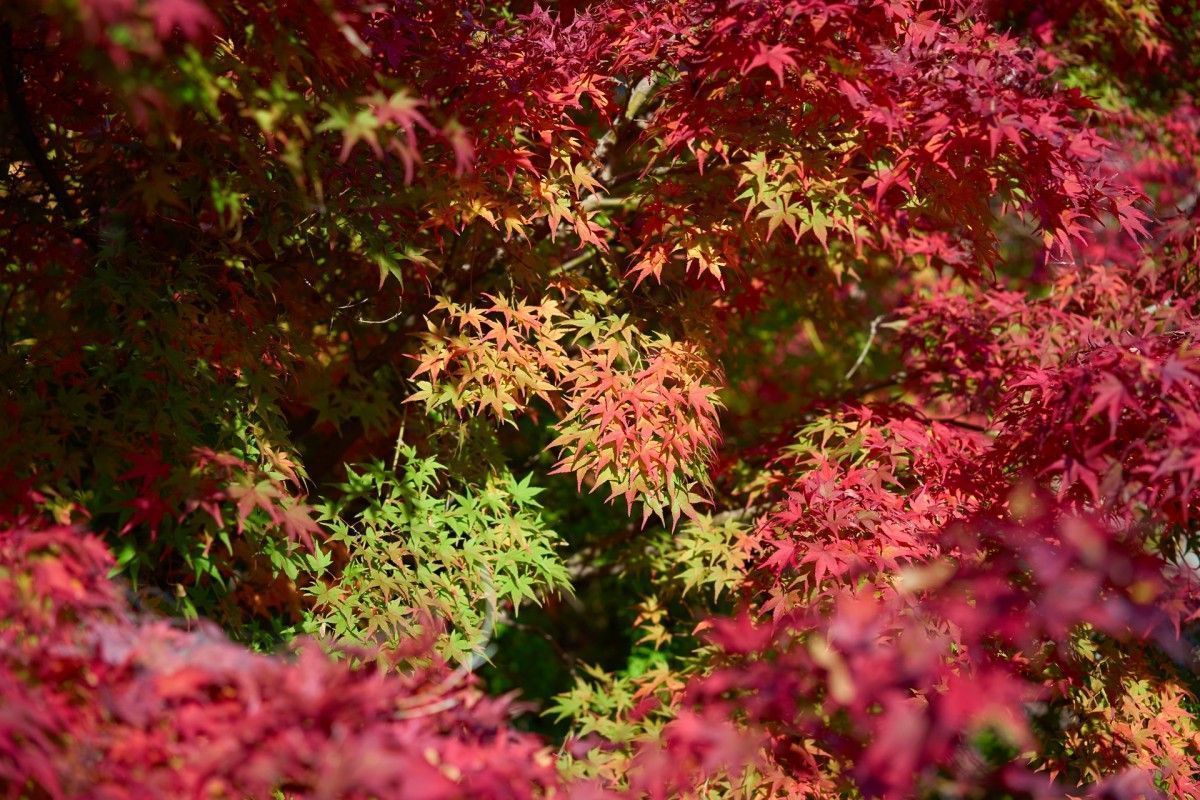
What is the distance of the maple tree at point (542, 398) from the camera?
172cm

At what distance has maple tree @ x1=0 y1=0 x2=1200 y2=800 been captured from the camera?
1.72 metres

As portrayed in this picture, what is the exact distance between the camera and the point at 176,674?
1.61m

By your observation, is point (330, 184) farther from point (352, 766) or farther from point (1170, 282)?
point (1170, 282)

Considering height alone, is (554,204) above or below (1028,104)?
above

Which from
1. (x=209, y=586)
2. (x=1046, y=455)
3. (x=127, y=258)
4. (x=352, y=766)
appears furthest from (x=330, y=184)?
(x=1046, y=455)

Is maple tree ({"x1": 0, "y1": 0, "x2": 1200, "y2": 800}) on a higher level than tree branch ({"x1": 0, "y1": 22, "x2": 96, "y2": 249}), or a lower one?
lower

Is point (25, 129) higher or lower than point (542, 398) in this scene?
higher

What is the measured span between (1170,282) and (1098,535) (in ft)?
5.70

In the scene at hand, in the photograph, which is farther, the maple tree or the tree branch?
the tree branch

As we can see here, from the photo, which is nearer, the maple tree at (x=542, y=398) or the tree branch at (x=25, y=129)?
the maple tree at (x=542, y=398)

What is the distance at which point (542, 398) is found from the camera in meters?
3.20

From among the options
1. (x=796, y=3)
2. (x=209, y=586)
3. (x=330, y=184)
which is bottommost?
(x=209, y=586)

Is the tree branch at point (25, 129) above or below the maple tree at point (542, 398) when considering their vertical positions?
above

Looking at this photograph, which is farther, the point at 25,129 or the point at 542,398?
the point at 542,398
